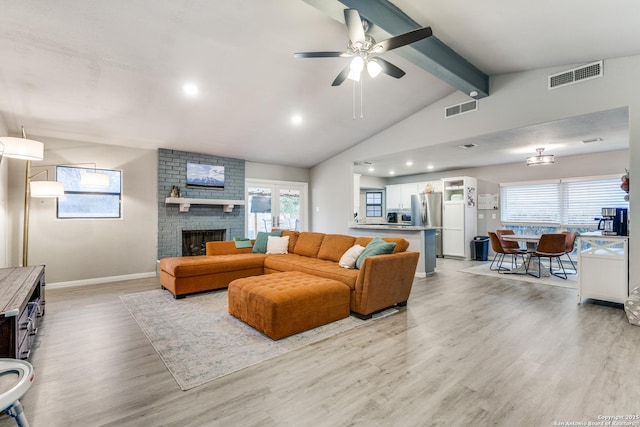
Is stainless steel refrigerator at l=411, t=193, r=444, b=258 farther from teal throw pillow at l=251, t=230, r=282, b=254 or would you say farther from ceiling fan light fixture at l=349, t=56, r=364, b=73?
ceiling fan light fixture at l=349, t=56, r=364, b=73

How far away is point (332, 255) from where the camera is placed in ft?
15.0

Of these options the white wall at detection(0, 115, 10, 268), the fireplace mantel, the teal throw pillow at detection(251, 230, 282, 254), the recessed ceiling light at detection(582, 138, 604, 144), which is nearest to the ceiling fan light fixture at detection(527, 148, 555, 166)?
the recessed ceiling light at detection(582, 138, 604, 144)

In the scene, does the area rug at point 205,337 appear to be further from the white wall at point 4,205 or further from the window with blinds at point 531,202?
the window with blinds at point 531,202

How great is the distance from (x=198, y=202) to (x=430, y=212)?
5.90 meters

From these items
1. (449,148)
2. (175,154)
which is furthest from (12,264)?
(449,148)

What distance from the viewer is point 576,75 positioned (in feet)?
12.7

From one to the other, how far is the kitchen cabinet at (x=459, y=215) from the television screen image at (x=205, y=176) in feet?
18.8

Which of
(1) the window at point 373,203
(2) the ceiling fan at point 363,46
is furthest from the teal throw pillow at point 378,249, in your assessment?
(1) the window at point 373,203

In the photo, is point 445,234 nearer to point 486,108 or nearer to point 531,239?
point 531,239

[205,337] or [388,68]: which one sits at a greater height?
[388,68]

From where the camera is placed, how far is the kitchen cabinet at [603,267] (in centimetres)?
362

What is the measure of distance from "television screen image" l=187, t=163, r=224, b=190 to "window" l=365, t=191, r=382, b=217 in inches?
204

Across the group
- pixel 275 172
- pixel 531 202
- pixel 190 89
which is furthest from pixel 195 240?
pixel 531 202

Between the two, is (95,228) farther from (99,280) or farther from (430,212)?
(430,212)
